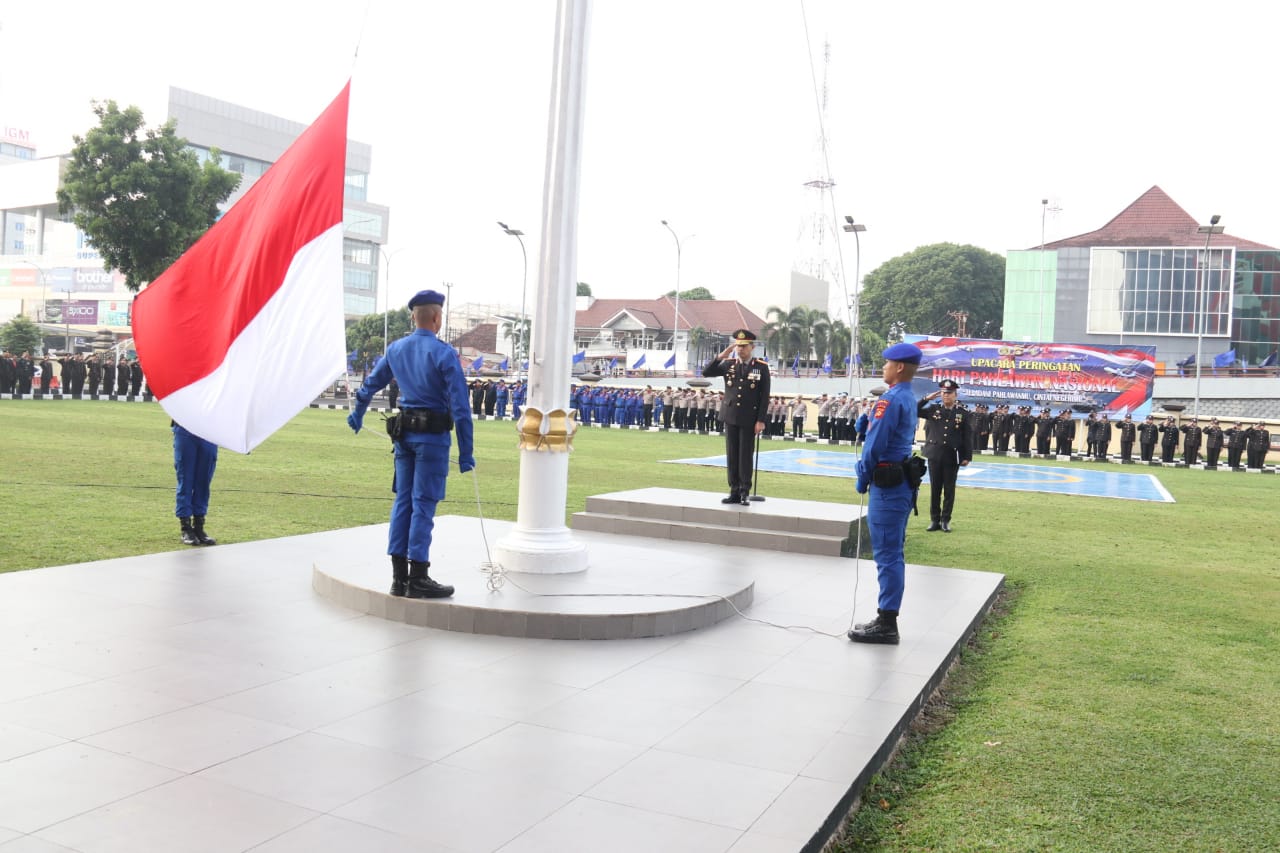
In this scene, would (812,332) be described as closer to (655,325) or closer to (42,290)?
(655,325)

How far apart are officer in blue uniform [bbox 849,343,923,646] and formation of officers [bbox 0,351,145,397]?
112ft

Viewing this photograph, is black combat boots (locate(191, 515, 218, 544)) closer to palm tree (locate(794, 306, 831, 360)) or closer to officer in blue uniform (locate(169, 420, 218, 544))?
officer in blue uniform (locate(169, 420, 218, 544))

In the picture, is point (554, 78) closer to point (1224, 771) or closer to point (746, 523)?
point (746, 523)

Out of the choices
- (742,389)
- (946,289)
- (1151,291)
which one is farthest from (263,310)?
(946,289)

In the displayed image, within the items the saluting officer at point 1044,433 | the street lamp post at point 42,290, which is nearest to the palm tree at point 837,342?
the saluting officer at point 1044,433

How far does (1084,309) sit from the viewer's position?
69562 mm

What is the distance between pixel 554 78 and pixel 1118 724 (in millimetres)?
5211

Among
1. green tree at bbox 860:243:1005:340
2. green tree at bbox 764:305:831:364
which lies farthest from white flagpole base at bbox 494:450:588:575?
green tree at bbox 860:243:1005:340

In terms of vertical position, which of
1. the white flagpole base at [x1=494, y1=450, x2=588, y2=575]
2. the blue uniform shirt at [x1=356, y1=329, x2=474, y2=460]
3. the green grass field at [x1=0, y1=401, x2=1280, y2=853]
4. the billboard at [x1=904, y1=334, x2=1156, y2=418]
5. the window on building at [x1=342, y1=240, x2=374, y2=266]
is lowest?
the green grass field at [x1=0, y1=401, x2=1280, y2=853]

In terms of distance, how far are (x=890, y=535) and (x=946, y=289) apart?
84.8 meters

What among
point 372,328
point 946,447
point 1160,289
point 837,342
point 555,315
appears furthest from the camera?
point 372,328

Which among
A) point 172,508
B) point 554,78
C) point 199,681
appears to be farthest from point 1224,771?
point 172,508

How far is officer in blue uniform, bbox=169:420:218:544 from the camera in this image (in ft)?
28.8

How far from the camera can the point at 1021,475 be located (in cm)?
2330
